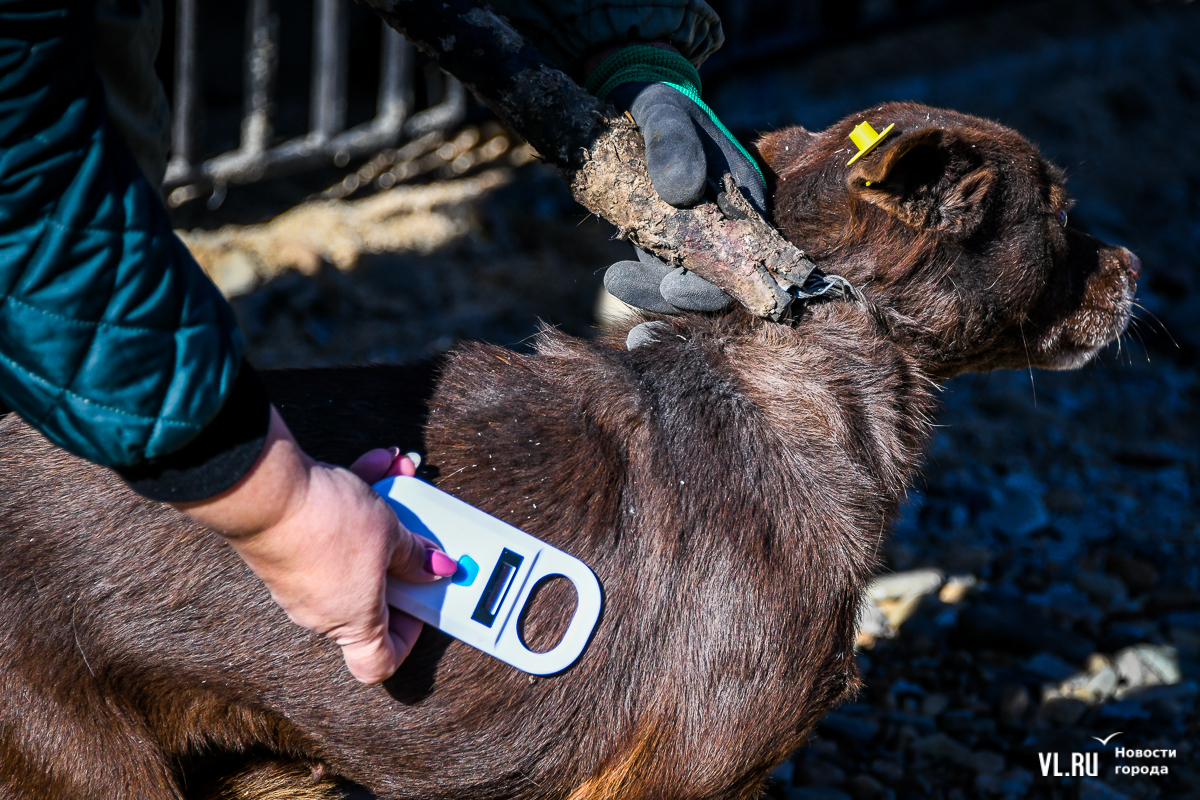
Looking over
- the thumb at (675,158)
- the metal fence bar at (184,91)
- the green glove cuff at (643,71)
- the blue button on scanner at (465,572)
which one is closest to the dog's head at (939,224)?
the green glove cuff at (643,71)

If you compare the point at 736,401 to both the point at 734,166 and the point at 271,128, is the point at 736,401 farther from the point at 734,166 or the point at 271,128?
the point at 271,128

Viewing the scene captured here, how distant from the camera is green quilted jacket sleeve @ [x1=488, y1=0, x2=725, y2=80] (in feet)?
9.32

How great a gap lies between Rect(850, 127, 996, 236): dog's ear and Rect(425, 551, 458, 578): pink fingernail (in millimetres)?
1360

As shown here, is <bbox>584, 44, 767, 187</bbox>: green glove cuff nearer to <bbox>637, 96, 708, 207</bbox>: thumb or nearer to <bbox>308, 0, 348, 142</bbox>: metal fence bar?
<bbox>637, 96, 708, 207</bbox>: thumb

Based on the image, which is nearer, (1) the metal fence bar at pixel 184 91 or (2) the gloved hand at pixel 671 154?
(2) the gloved hand at pixel 671 154

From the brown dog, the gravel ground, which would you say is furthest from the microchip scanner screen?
the gravel ground

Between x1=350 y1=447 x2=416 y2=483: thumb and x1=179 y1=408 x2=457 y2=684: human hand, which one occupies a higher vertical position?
x1=179 y1=408 x2=457 y2=684: human hand

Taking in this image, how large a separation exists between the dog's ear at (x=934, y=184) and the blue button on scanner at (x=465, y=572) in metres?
1.32

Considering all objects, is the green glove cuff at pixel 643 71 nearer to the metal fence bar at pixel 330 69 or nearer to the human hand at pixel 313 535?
the human hand at pixel 313 535

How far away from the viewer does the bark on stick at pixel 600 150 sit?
2.48m

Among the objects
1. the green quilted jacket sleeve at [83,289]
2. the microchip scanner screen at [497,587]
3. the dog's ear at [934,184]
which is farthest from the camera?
the dog's ear at [934,184]

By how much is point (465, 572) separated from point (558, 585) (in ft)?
0.77

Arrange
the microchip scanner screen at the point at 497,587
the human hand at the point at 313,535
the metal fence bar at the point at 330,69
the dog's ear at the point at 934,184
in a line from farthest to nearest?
1. the metal fence bar at the point at 330,69
2. the dog's ear at the point at 934,184
3. the microchip scanner screen at the point at 497,587
4. the human hand at the point at 313,535

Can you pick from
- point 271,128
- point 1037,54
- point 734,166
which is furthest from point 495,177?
point 1037,54
